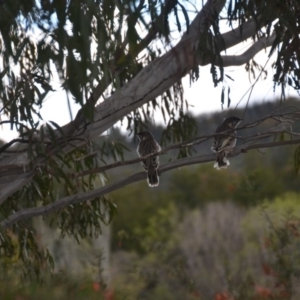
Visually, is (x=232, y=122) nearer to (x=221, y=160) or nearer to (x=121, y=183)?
(x=221, y=160)

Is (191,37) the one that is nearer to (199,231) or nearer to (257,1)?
(257,1)

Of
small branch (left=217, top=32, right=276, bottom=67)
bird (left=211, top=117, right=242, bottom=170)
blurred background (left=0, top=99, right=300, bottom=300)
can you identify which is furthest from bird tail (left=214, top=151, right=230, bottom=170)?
small branch (left=217, top=32, right=276, bottom=67)

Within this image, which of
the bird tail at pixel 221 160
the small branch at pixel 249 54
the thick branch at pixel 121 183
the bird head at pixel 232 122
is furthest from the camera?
the small branch at pixel 249 54

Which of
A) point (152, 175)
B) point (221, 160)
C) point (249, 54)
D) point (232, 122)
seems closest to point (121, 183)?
point (152, 175)

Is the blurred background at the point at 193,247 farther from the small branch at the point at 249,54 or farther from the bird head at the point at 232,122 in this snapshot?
the small branch at the point at 249,54

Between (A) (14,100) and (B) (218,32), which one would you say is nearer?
(A) (14,100)

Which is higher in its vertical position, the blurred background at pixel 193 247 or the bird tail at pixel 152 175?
the bird tail at pixel 152 175

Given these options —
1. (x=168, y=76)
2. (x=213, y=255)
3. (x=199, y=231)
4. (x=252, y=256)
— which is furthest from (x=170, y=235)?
(x=168, y=76)

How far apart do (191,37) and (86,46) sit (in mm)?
1750

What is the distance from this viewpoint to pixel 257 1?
519cm

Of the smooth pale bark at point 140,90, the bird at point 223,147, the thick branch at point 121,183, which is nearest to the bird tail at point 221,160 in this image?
the bird at point 223,147

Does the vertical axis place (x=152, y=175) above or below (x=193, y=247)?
above

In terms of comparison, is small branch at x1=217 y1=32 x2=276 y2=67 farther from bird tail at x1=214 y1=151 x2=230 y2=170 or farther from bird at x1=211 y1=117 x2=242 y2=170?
bird tail at x1=214 y1=151 x2=230 y2=170

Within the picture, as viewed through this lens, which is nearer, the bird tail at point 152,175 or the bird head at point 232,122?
the bird tail at point 152,175
